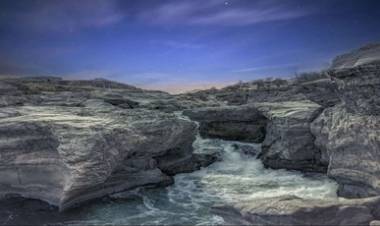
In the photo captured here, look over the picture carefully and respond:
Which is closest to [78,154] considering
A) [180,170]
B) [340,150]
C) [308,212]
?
[180,170]

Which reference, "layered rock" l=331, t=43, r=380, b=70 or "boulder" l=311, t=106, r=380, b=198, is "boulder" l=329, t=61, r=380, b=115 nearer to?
"boulder" l=311, t=106, r=380, b=198

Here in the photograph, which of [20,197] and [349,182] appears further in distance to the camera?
[20,197]

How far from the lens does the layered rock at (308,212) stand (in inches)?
500

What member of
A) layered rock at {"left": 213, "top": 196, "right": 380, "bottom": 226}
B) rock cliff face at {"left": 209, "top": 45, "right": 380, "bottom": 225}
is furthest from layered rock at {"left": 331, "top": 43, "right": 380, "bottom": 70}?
layered rock at {"left": 213, "top": 196, "right": 380, "bottom": 226}

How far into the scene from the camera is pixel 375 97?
1772 cm

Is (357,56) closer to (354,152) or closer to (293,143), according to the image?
(293,143)

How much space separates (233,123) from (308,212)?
17975 mm

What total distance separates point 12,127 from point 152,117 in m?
7.20

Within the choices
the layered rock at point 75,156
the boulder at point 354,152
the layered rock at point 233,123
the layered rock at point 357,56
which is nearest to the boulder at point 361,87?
the boulder at point 354,152

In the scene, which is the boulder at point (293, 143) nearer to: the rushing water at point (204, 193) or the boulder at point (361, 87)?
the rushing water at point (204, 193)

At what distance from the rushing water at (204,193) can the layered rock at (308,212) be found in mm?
2395

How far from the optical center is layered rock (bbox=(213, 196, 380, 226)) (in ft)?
41.7

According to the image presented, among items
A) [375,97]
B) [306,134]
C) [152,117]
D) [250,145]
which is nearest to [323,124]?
[306,134]

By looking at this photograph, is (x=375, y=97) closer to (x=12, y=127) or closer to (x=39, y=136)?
(x=39, y=136)
